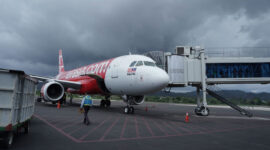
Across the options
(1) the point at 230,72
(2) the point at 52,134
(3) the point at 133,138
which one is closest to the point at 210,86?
(1) the point at 230,72

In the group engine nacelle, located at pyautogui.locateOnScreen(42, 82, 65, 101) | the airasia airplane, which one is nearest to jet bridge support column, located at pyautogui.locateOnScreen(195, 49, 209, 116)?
the airasia airplane

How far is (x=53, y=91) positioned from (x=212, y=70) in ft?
51.0

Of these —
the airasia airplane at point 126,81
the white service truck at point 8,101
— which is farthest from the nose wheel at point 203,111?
the white service truck at point 8,101

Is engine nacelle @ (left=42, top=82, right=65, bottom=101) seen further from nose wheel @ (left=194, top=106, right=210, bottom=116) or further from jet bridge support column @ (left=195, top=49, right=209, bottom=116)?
jet bridge support column @ (left=195, top=49, right=209, bottom=116)

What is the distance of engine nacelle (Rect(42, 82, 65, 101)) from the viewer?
18.0 m

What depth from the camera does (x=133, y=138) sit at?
264 inches

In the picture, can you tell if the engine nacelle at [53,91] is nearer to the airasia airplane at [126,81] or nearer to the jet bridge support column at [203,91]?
the airasia airplane at [126,81]

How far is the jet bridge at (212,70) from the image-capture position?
15797 mm

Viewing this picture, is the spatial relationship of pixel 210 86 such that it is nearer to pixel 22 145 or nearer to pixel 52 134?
pixel 52 134

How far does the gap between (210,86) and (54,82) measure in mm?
14490

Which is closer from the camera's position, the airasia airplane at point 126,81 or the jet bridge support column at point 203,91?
the airasia airplane at point 126,81

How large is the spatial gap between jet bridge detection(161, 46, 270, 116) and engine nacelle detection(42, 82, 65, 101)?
10.3 meters

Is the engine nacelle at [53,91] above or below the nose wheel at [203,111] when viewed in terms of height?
above

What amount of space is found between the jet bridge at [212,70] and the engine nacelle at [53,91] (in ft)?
33.8
